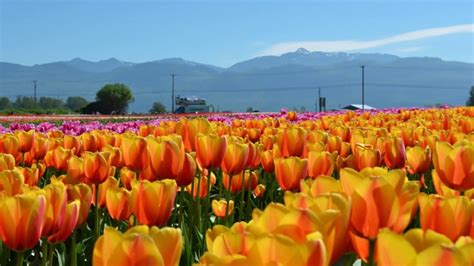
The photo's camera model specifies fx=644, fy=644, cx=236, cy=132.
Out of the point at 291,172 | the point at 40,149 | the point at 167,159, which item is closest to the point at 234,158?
the point at 291,172

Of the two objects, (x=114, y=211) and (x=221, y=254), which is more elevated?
(x=221, y=254)

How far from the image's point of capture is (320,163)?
2.81m

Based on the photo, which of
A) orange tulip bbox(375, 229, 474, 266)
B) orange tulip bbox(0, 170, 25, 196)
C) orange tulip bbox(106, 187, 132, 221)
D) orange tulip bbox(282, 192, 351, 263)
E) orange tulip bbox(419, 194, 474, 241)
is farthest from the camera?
orange tulip bbox(106, 187, 132, 221)

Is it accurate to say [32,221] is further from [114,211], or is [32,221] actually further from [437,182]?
[437,182]

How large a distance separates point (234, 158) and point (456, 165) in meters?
0.97

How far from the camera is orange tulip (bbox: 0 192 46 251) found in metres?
1.70

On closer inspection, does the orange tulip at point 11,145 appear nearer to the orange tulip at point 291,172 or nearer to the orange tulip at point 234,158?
the orange tulip at point 234,158

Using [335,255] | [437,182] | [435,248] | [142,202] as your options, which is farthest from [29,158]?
[435,248]

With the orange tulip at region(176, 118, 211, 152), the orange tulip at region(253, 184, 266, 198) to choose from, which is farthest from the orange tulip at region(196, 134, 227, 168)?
the orange tulip at region(253, 184, 266, 198)

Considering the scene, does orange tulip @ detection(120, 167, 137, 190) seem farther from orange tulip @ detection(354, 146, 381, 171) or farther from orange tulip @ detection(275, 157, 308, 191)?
orange tulip @ detection(354, 146, 381, 171)

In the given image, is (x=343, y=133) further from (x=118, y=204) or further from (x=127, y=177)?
(x=118, y=204)

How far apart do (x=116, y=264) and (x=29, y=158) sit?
3.10 metres

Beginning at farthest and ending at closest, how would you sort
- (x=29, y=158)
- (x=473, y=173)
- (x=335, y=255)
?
(x=29, y=158) → (x=473, y=173) → (x=335, y=255)

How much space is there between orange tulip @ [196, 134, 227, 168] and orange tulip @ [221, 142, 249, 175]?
7 cm
